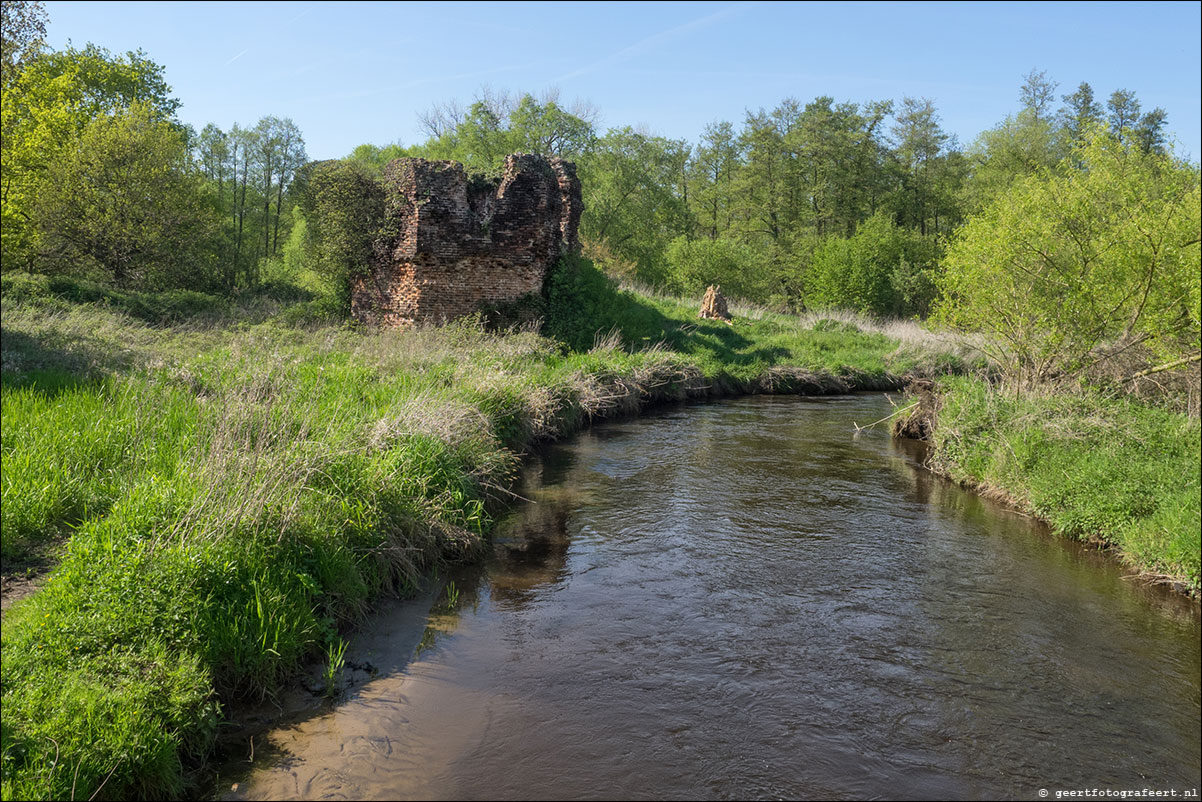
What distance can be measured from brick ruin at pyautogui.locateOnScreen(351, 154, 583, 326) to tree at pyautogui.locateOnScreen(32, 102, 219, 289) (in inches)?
254

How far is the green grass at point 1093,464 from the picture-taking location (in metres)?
8.09

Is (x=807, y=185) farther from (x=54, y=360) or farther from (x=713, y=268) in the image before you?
(x=54, y=360)

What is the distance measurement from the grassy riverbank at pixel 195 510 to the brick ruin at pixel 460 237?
7400 millimetres

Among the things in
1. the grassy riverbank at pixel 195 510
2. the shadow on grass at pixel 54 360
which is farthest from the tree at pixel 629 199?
the shadow on grass at pixel 54 360

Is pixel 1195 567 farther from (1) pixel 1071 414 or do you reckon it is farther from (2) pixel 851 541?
(1) pixel 1071 414

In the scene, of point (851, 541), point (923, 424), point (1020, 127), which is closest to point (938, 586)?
point (851, 541)

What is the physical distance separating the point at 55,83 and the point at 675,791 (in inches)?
1021

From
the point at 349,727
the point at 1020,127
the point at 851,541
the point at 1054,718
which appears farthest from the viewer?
the point at 1020,127

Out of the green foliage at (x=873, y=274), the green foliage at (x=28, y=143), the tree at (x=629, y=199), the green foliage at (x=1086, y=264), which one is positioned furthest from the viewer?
the tree at (x=629, y=199)

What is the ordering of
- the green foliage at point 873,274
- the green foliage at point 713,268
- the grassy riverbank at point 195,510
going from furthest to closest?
1. the green foliage at point 873,274
2. the green foliage at point 713,268
3. the grassy riverbank at point 195,510

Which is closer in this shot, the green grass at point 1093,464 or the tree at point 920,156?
the green grass at point 1093,464

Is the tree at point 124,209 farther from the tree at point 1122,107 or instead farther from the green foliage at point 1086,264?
the tree at point 1122,107

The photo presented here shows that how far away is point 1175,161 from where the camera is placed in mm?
12828

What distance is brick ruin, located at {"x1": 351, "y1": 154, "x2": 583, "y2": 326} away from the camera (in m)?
21.6
